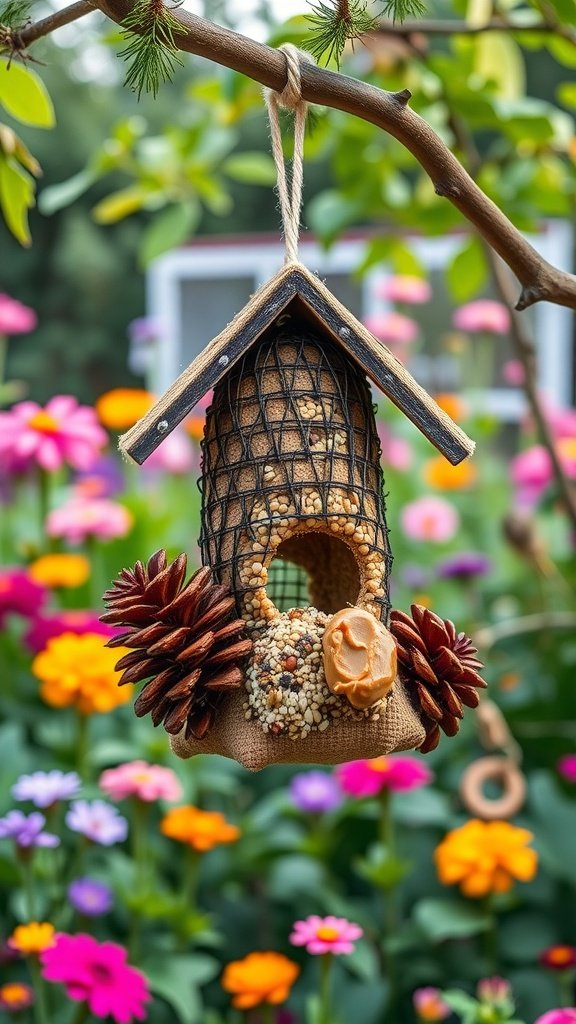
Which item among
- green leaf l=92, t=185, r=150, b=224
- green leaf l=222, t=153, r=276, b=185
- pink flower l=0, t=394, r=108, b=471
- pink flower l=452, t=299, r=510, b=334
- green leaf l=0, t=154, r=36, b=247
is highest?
pink flower l=452, t=299, r=510, b=334

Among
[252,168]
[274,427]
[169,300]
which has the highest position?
[169,300]

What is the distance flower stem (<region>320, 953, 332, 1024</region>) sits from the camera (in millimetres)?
1406

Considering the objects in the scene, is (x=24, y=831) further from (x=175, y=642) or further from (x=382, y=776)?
(x=175, y=642)

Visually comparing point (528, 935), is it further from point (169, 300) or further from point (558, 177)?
point (169, 300)

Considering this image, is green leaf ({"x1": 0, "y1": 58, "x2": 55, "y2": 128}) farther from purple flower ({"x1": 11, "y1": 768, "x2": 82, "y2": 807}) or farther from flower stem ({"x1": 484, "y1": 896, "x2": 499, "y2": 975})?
flower stem ({"x1": 484, "y1": 896, "x2": 499, "y2": 975})

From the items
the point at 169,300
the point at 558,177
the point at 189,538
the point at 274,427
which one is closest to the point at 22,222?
the point at 274,427

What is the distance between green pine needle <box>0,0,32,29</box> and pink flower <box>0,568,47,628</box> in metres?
1.20

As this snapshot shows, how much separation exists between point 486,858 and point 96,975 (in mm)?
596

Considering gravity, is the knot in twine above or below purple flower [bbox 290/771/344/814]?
above

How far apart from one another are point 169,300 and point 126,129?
5317 mm

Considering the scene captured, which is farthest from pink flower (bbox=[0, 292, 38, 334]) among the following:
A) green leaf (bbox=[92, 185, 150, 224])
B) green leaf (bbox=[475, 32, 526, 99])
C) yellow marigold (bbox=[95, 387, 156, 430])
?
green leaf (bbox=[475, 32, 526, 99])

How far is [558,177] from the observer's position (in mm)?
2127

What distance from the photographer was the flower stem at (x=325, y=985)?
1.41 metres

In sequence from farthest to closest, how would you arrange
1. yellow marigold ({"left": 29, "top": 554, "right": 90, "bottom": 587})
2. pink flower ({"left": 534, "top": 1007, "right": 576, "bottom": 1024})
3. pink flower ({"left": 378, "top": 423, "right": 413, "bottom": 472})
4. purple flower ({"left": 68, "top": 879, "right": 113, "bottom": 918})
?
pink flower ({"left": 378, "top": 423, "right": 413, "bottom": 472})
yellow marigold ({"left": 29, "top": 554, "right": 90, "bottom": 587})
purple flower ({"left": 68, "top": 879, "right": 113, "bottom": 918})
pink flower ({"left": 534, "top": 1007, "right": 576, "bottom": 1024})
